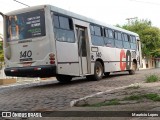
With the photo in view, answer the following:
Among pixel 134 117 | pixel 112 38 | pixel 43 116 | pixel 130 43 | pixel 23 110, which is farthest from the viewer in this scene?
pixel 130 43

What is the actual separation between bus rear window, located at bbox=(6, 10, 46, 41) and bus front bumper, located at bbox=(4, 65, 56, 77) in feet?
4.28

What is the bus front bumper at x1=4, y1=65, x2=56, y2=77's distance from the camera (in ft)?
41.9

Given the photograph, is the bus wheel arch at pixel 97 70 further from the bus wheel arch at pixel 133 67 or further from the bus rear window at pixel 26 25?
the bus wheel arch at pixel 133 67

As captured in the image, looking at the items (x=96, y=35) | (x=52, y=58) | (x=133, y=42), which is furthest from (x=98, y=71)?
(x=133, y=42)

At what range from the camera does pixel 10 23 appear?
1399 cm

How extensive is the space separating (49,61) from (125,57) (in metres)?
9.32

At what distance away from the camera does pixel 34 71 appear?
13125mm

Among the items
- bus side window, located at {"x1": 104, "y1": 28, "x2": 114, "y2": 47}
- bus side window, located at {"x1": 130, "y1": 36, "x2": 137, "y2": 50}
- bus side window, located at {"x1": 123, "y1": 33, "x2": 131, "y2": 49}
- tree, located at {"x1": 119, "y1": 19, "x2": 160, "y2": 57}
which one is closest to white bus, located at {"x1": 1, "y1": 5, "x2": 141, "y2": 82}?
bus side window, located at {"x1": 104, "y1": 28, "x2": 114, "y2": 47}

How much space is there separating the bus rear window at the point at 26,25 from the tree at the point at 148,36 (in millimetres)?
47088

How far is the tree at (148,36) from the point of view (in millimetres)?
59094

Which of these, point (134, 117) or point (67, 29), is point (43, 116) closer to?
point (134, 117)

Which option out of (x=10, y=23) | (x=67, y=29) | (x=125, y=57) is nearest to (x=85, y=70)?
(x=67, y=29)

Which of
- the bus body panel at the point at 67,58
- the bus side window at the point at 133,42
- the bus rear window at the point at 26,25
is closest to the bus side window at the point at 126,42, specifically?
the bus side window at the point at 133,42

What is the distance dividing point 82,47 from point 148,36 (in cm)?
4496
